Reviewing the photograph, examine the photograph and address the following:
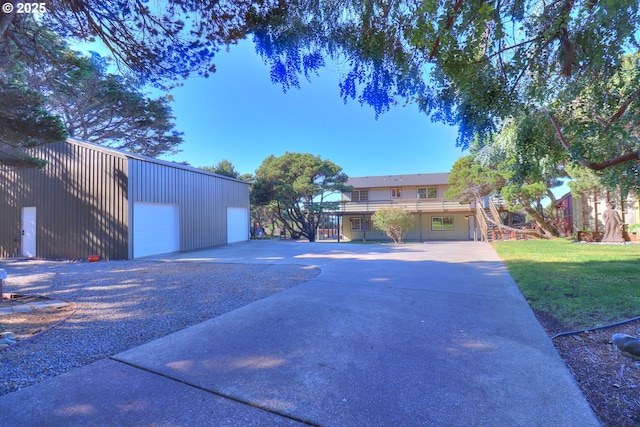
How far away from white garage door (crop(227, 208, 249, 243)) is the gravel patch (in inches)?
281

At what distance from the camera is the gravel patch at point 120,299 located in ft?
10.2

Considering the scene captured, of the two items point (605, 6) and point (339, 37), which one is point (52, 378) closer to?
point (339, 37)

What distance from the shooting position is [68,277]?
25.6 feet

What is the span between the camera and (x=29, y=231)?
1232cm

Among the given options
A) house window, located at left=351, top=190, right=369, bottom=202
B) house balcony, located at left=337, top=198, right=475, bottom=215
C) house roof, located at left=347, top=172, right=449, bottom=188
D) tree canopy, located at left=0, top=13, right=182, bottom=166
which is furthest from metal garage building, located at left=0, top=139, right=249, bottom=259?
house roof, located at left=347, top=172, right=449, bottom=188

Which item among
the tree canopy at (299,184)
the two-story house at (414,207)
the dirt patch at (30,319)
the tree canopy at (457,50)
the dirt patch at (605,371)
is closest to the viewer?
the dirt patch at (605,371)

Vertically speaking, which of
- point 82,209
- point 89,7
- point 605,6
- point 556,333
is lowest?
point 556,333

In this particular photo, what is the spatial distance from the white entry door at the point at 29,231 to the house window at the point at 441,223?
81.6 feet

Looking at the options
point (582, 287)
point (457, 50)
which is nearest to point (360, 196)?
point (582, 287)

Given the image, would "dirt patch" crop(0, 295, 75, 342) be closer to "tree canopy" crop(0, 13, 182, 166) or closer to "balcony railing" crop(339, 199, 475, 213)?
"tree canopy" crop(0, 13, 182, 166)

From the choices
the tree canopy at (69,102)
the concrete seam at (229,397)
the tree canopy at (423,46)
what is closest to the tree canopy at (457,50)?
the tree canopy at (423,46)

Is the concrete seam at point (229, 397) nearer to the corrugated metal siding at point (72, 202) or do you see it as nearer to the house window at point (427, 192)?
Result: the corrugated metal siding at point (72, 202)

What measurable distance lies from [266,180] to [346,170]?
5.90 meters

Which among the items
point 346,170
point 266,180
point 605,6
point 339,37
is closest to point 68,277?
point 339,37
